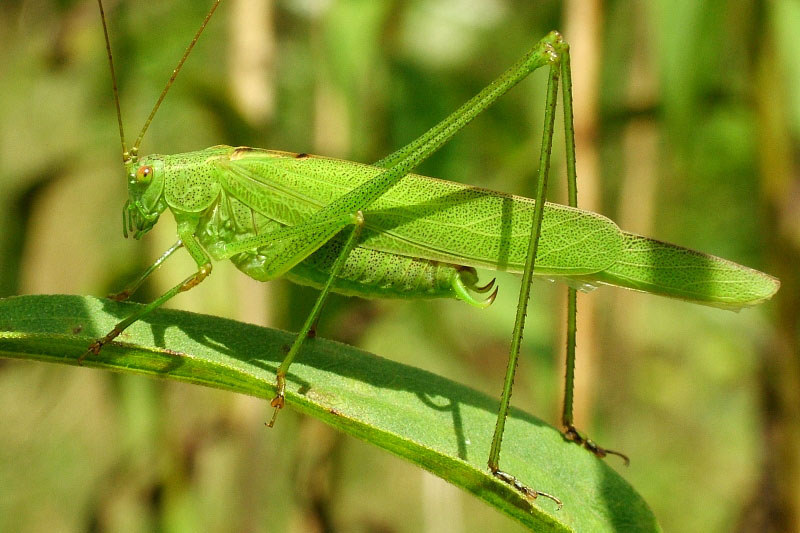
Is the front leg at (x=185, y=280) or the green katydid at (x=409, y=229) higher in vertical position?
the green katydid at (x=409, y=229)

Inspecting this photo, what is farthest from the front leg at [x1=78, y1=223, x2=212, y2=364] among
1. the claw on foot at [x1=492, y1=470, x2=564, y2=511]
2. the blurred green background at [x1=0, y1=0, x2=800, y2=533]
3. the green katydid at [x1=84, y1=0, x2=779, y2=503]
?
the claw on foot at [x1=492, y1=470, x2=564, y2=511]

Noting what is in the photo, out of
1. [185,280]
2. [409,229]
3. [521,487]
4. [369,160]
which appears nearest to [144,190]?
[185,280]

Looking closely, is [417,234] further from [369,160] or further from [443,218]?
[369,160]

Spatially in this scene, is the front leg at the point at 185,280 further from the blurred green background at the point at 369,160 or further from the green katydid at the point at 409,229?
the blurred green background at the point at 369,160

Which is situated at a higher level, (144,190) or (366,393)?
(144,190)

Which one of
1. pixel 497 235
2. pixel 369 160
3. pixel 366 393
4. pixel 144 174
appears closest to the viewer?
pixel 366 393

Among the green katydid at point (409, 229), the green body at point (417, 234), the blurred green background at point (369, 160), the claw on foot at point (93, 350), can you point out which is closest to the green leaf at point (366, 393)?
the claw on foot at point (93, 350)

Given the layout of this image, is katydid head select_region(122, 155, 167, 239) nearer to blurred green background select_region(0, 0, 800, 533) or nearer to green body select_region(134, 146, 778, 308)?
green body select_region(134, 146, 778, 308)

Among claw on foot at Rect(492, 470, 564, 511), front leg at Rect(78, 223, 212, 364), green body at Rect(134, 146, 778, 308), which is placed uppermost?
green body at Rect(134, 146, 778, 308)
